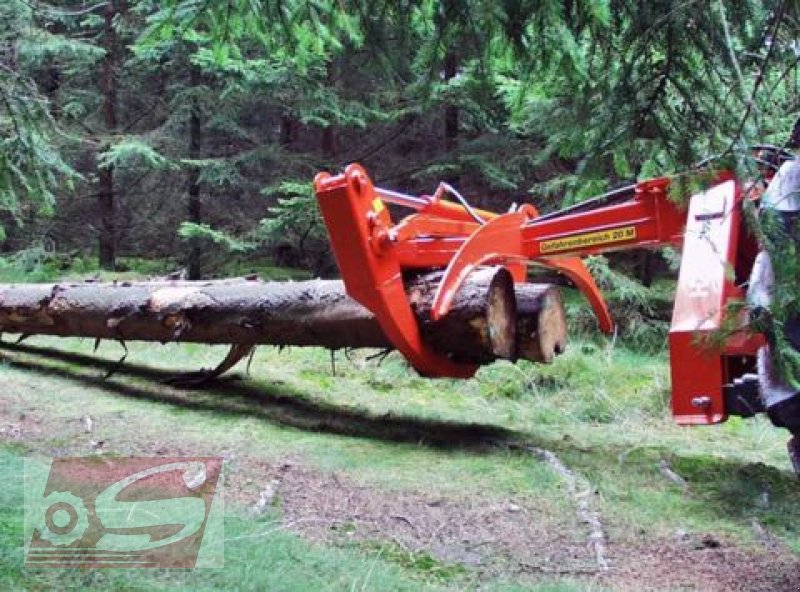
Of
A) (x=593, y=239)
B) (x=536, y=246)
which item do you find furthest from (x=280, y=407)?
(x=593, y=239)

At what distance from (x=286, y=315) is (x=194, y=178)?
24.7 ft

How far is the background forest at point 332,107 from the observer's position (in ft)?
9.60

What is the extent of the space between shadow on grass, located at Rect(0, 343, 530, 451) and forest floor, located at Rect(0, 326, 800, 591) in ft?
0.09

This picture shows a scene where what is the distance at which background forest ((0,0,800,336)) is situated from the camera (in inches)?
115

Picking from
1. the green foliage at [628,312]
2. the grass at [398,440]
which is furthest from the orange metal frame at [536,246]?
the green foliage at [628,312]

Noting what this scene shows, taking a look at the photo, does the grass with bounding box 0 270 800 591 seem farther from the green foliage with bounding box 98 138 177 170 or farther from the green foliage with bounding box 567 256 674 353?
the green foliage with bounding box 98 138 177 170

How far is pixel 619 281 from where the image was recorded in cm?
792

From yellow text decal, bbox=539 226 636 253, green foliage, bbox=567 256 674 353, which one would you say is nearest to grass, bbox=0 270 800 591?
green foliage, bbox=567 256 674 353

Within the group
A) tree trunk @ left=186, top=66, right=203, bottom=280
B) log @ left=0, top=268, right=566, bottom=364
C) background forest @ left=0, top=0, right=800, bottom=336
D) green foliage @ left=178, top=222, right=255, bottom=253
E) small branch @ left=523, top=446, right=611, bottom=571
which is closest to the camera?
background forest @ left=0, top=0, right=800, bottom=336

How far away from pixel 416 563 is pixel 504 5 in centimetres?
226

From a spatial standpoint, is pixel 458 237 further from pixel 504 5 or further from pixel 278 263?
pixel 278 263

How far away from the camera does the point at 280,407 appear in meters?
5.92

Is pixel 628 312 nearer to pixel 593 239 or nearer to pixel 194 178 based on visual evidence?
pixel 593 239

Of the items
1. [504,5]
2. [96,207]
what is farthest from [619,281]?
[96,207]
